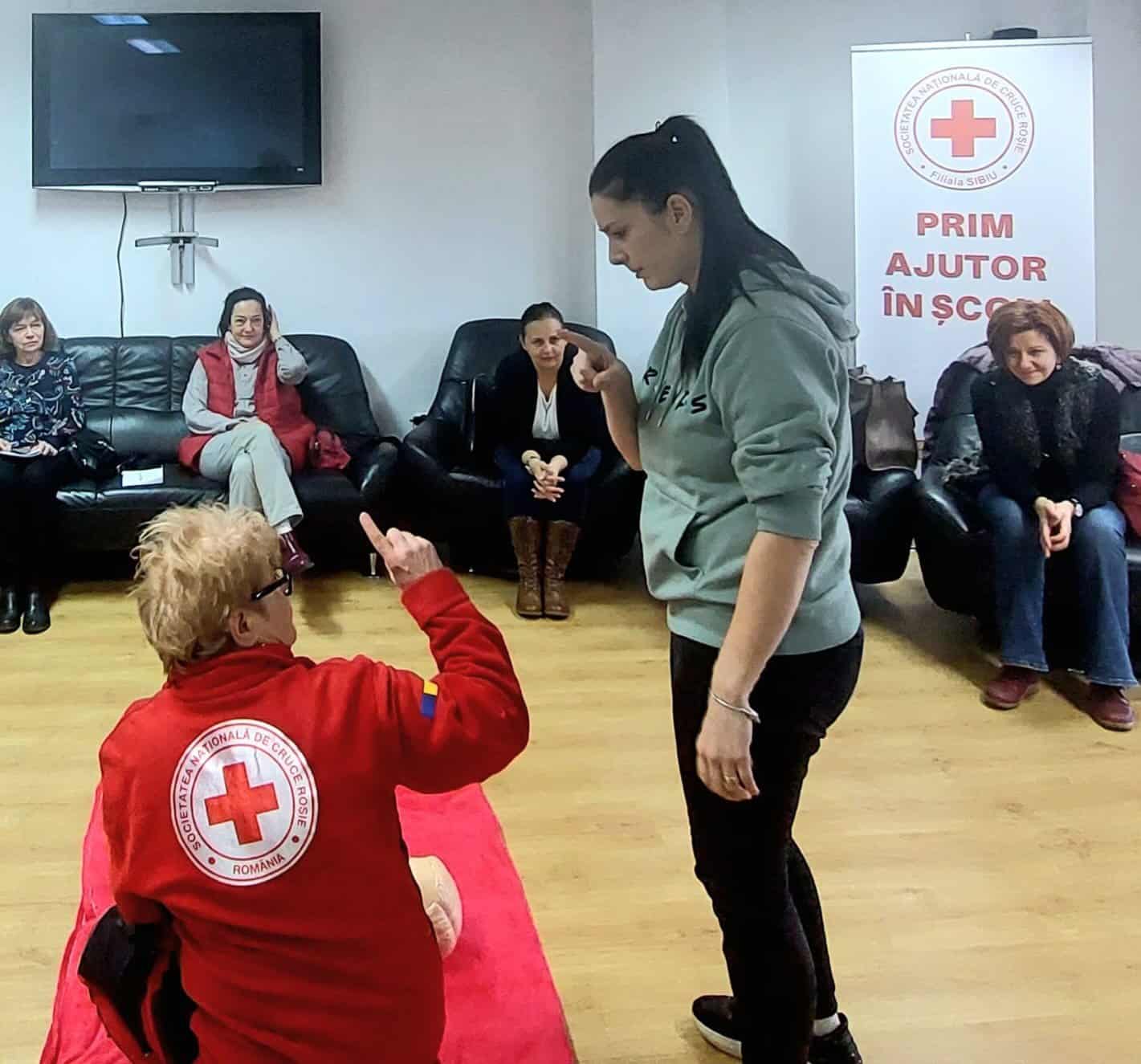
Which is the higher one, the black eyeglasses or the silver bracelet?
the black eyeglasses

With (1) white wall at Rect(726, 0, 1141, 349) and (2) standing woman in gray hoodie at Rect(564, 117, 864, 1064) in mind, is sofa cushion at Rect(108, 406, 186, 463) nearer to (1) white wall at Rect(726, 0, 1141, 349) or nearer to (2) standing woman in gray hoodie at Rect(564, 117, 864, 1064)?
(1) white wall at Rect(726, 0, 1141, 349)

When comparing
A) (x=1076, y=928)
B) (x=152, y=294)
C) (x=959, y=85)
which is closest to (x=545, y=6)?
(x=959, y=85)

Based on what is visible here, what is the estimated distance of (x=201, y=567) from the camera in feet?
4.01

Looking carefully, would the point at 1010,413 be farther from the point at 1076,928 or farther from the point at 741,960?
the point at 741,960

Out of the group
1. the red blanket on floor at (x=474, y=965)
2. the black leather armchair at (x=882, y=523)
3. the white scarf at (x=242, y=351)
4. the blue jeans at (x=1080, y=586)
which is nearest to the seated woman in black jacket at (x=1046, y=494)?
the blue jeans at (x=1080, y=586)

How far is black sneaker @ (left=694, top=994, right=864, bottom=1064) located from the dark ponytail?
3.37 ft

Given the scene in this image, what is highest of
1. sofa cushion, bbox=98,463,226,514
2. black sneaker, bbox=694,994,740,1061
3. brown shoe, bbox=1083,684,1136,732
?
sofa cushion, bbox=98,463,226,514

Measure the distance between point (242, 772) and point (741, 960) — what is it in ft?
2.18

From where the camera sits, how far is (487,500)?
420 cm

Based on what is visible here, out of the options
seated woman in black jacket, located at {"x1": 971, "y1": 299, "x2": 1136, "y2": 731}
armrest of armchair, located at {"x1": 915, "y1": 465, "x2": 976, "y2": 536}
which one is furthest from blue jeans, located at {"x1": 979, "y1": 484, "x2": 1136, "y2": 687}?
armrest of armchair, located at {"x1": 915, "y1": 465, "x2": 976, "y2": 536}

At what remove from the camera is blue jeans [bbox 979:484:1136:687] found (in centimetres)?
315

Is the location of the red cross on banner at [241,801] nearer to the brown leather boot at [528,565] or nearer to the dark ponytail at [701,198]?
the dark ponytail at [701,198]

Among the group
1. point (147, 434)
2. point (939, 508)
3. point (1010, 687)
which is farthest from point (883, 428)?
point (147, 434)

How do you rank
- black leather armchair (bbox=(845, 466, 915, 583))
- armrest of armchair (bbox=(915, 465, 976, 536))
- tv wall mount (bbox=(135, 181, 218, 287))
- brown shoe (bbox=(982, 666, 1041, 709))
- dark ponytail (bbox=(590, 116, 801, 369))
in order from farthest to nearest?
1. tv wall mount (bbox=(135, 181, 218, 287))
2. black leather armchair (bbox=(845, 466, 915, 583))
3. armrest of armchair (bbox=(915, 465, 976, 536))
4. brown shoe (bbox=(982, 666, 1041, 709))
5. dark ponytail (bbox=(590, 116, 801, 369))
